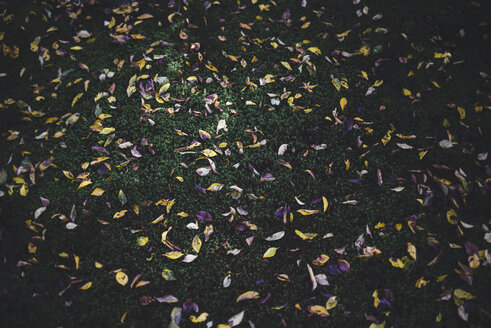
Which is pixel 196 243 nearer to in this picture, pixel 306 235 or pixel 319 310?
pixel 306 235

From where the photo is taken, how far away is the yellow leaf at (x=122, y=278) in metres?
2.16

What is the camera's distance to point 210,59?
10.8 feet

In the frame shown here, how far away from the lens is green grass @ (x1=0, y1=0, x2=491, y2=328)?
212 cm

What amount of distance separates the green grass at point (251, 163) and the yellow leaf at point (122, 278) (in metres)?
0.04

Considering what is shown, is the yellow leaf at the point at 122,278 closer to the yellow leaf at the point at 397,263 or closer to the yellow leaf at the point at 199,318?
the yellow leaf at the point at 199,318

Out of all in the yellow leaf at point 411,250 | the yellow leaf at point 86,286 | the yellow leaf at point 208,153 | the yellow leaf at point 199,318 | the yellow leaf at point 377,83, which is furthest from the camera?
the yellow leaf at point 377,83

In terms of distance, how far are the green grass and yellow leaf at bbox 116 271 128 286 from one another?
41mm

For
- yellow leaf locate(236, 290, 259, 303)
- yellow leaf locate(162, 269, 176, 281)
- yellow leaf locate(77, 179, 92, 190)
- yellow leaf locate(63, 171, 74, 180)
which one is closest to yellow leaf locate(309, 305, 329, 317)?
yellow leaf locate(236, 290, 259, 303)

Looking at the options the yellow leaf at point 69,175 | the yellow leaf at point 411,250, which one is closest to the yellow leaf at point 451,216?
the yellow leaf at point 411,250

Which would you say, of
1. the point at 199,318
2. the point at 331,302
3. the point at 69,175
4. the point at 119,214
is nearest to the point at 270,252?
the point at 331,302

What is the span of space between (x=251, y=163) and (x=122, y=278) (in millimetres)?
1453

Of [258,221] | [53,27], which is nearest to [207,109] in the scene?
[258,221]

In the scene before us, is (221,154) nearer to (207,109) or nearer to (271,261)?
(207,109)

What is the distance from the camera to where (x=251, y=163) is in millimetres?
2668
